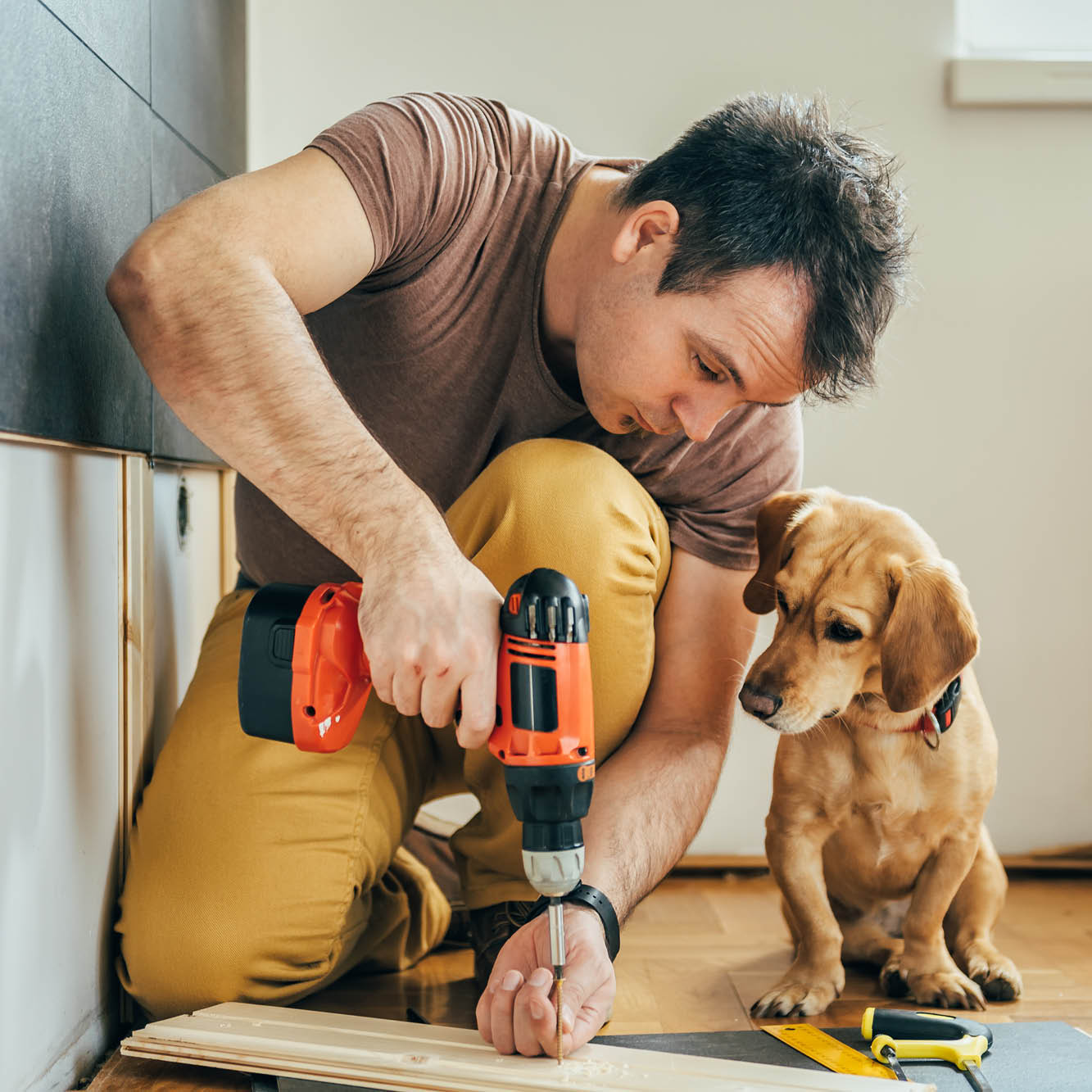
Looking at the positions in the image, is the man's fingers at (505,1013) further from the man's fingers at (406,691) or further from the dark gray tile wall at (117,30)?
the dark gray tile wall at (117,30)

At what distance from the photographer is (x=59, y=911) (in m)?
1.12

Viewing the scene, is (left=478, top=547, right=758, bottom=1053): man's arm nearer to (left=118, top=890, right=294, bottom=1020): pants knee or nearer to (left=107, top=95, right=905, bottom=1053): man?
(left=107, top=95, right=905, bottom=1053): man

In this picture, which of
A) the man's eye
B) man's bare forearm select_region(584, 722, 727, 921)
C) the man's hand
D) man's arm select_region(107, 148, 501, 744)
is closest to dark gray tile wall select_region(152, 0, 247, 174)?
man's arm select_region(107, 148, 501, 744)

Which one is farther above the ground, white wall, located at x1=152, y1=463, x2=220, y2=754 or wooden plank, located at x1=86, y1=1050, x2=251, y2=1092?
white wall, located at x1=152, y1=463, x2=220, y2=754

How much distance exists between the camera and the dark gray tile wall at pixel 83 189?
1005 millimetres

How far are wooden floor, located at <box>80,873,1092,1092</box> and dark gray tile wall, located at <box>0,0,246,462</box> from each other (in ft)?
2.34

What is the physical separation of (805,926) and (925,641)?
403 millimetres

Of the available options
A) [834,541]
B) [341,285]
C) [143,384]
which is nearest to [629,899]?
[834,541]

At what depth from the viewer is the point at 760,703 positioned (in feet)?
4.52

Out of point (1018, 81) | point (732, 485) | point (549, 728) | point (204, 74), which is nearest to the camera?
point (549, 728)

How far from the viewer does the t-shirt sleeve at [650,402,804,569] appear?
4.96 ft

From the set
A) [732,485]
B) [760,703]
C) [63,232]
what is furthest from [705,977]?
[63,232]

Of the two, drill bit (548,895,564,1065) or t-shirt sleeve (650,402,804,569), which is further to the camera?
t-shirt sleeve (650,402,804,569)

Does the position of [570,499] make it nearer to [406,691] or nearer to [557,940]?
[406,691]
